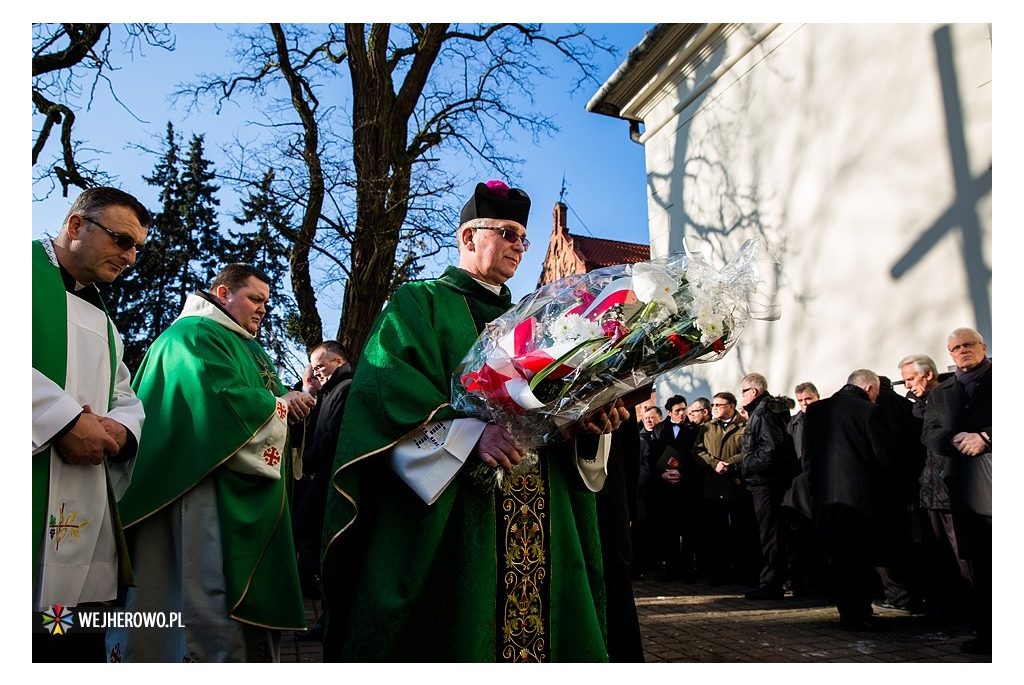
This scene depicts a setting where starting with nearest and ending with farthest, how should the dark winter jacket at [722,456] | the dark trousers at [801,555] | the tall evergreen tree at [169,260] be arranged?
1. the dark trousers at [801,555]
2. the dark winter jacket at [722,456]
3. the tall evergreen tree at [169,260]

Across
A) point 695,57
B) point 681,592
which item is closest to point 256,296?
point 681,592

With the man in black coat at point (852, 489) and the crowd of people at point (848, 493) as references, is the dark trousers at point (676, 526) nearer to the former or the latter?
the crowd of people at point (848, 493)

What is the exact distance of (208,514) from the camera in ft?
12.1

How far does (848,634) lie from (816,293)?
15.5 feet

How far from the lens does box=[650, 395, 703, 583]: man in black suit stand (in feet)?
28.5

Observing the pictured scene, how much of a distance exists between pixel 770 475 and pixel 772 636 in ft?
6.56

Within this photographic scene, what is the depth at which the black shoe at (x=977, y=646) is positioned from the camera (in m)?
4.77

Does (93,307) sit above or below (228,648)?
above

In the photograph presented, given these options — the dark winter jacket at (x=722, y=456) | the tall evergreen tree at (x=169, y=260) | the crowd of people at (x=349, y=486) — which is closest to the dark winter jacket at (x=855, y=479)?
the crowd of people at (x=349, y=486)

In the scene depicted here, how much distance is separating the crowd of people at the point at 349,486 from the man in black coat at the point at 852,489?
0.42 metres

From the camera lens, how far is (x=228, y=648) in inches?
142

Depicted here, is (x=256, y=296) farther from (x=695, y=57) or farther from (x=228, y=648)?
(x=695, y=57)

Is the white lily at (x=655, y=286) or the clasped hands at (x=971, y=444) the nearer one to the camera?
the white lily at (x=655, y=286)

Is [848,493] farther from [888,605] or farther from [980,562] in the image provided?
[888,605]
